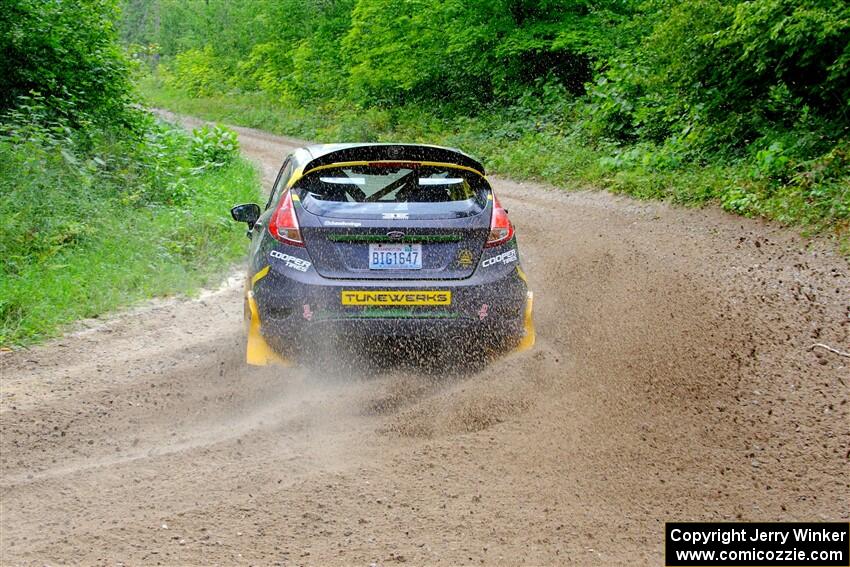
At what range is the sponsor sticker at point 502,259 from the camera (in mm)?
5373

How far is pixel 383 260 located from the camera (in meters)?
5.23

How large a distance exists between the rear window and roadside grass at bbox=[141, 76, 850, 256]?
529 cm

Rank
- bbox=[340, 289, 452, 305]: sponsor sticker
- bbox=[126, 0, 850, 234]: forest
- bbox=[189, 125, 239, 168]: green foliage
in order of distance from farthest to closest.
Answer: bbox=[189, 125, 239, 168]: green foliage → bbox=[126, 0, 850, 234]: forest → bbox=[340, 289, 452, 305]: sponsor sticker

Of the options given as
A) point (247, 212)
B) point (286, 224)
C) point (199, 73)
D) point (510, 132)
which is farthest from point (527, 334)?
point (199, 73)

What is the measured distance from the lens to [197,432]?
4844 mm

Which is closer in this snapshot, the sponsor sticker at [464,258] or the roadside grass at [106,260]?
the sponsor sticker at [464,258]

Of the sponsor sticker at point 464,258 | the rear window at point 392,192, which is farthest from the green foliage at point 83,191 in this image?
the sponsor sticker at point 464,258

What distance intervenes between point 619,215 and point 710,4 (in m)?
3.64

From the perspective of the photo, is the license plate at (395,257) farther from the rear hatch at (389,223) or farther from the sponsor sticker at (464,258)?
the sponsor sticker at (464,258)

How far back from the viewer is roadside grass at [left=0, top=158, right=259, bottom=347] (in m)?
7.32

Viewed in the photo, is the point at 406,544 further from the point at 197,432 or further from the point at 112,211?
the point at 112,211

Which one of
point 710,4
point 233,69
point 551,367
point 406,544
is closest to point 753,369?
point 551,367

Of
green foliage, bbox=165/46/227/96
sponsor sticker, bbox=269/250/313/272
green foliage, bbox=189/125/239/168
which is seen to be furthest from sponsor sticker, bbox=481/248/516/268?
green foliage, bbox=165/46/227/96

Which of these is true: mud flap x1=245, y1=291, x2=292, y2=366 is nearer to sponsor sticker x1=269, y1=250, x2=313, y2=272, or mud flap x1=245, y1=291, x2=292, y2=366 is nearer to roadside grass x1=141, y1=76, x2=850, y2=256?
sponsor sticker x1=269, y1=250, x2=313, y2=272
